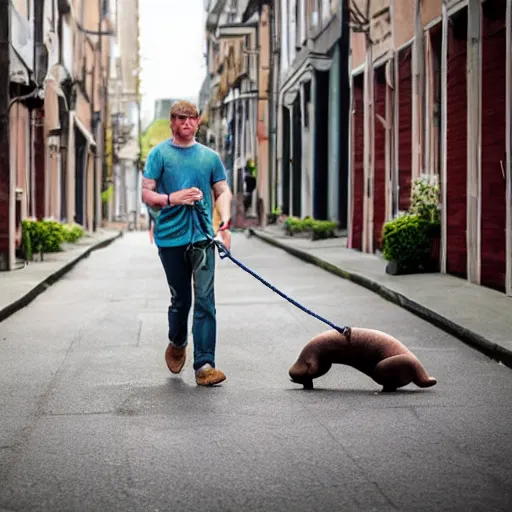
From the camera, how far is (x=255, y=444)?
6113 mm

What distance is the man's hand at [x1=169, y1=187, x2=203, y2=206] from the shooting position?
8125mm

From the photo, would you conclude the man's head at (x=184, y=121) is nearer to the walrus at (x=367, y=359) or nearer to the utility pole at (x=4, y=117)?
the walrus at (x=367, y=359)

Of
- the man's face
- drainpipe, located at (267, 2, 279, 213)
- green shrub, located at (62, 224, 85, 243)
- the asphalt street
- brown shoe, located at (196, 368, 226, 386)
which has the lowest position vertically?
the asphalt street

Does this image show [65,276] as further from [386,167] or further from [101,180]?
[101,180]

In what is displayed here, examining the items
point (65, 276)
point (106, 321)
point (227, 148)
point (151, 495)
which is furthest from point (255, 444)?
point (227, 148)

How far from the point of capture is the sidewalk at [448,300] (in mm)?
A: 9945

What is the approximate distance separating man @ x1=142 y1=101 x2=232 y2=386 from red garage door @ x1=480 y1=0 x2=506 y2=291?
22.7 feet

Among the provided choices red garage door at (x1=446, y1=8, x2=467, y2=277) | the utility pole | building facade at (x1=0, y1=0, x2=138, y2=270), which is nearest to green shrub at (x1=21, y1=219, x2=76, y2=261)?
building facade at (x1=0, y1=0, x2=138, y2=270)

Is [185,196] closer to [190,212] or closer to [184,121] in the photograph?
[190,212]

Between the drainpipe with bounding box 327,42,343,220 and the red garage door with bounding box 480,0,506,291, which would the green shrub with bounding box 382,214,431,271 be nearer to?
the red garage door with bounding box 480,0,506,291

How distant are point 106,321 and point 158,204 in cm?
440

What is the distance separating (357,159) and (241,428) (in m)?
20.0

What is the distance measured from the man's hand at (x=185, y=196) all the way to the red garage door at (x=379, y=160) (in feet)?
50.8

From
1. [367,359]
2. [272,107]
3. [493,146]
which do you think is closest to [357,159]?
[493,146]
